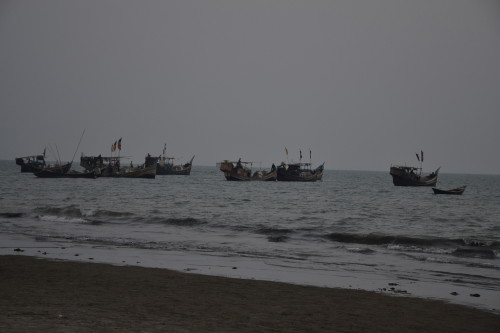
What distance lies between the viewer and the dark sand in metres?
7.55

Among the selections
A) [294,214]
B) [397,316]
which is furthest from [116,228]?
[397,316]

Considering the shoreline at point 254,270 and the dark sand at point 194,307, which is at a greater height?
the dark sand at point 194,307

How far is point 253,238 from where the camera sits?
23375mm

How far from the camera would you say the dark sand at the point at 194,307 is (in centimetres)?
755

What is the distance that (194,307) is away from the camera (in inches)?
356

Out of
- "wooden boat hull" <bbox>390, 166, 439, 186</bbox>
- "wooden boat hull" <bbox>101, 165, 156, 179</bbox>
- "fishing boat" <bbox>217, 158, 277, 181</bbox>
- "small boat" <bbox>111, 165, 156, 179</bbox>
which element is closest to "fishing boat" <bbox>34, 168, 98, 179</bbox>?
"wooden boat hull" <bbox>101, 165, 156, 179</bbox>

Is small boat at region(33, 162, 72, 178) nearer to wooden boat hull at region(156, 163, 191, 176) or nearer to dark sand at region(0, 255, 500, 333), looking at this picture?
wooden boat hull at region(156, 163, 191, 176)

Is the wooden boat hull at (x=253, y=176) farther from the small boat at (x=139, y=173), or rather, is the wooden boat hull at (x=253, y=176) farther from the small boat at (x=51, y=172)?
the small boat at (x=51, y=172)

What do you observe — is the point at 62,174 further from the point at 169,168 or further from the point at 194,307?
the point at 194,307

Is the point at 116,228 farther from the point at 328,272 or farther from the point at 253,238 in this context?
the point at 328,272

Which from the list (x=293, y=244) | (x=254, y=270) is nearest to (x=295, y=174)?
(x=293, y=244)

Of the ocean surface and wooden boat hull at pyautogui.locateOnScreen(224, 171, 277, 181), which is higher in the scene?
wooden boat hull at pyautogui.locateOnScreen(224, 171, 277, 181)

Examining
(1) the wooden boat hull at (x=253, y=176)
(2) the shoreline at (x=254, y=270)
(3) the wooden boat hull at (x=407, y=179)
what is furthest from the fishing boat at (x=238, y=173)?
(2) the shoreline at (x=254, y=270)

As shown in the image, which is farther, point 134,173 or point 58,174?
point 134,173
